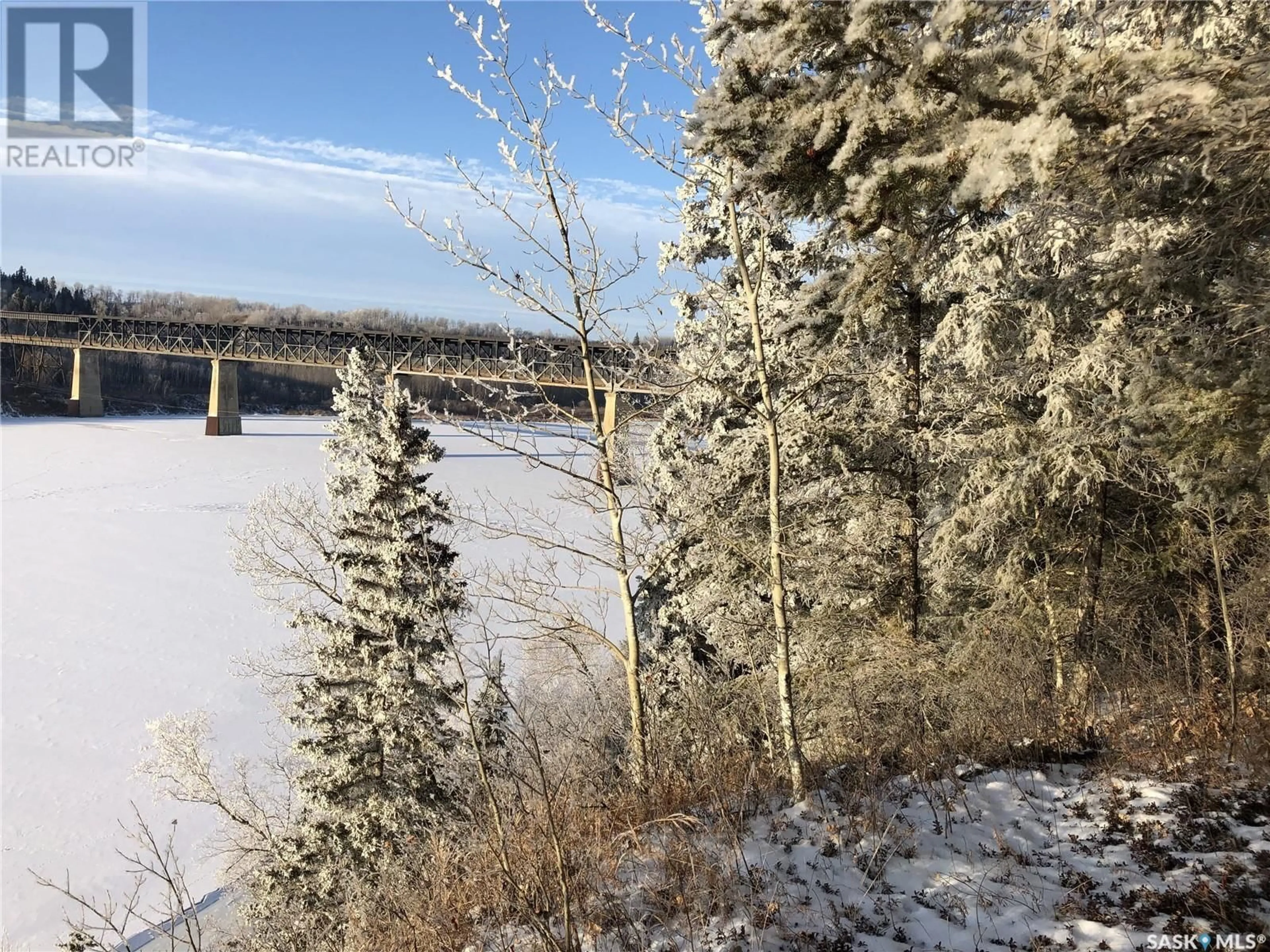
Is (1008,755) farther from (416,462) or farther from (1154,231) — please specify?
(416,462)

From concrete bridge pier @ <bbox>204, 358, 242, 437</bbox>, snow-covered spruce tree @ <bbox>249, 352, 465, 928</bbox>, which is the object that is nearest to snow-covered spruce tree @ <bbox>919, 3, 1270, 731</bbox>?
snow-covered spruce tree @ <bbox>249, 352, 465, 928</bbox>

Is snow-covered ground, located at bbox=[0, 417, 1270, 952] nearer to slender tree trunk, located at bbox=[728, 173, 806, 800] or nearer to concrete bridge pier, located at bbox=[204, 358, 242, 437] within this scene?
slender tree trunk, located at bbox=[728, 173, 806, 800]

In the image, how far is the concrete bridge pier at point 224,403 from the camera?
2223 inches

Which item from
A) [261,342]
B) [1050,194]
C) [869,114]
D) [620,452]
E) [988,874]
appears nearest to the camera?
[869,114]

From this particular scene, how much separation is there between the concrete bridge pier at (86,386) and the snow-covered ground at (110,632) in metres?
21.6

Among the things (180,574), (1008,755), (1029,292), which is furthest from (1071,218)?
(180,574)

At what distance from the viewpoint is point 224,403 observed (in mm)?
57156

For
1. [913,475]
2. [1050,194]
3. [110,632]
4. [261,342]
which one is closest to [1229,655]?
[1050,194]

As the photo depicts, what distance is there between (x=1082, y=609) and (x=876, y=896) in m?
5.60

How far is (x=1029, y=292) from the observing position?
6.77 metres

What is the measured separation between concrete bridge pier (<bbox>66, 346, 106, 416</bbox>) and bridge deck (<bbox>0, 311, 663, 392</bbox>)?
2189 mm

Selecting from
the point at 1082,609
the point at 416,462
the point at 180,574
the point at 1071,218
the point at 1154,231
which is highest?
the point at 1154,231

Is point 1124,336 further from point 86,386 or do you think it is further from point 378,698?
point 86,386

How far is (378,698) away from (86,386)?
71351 millimetres
